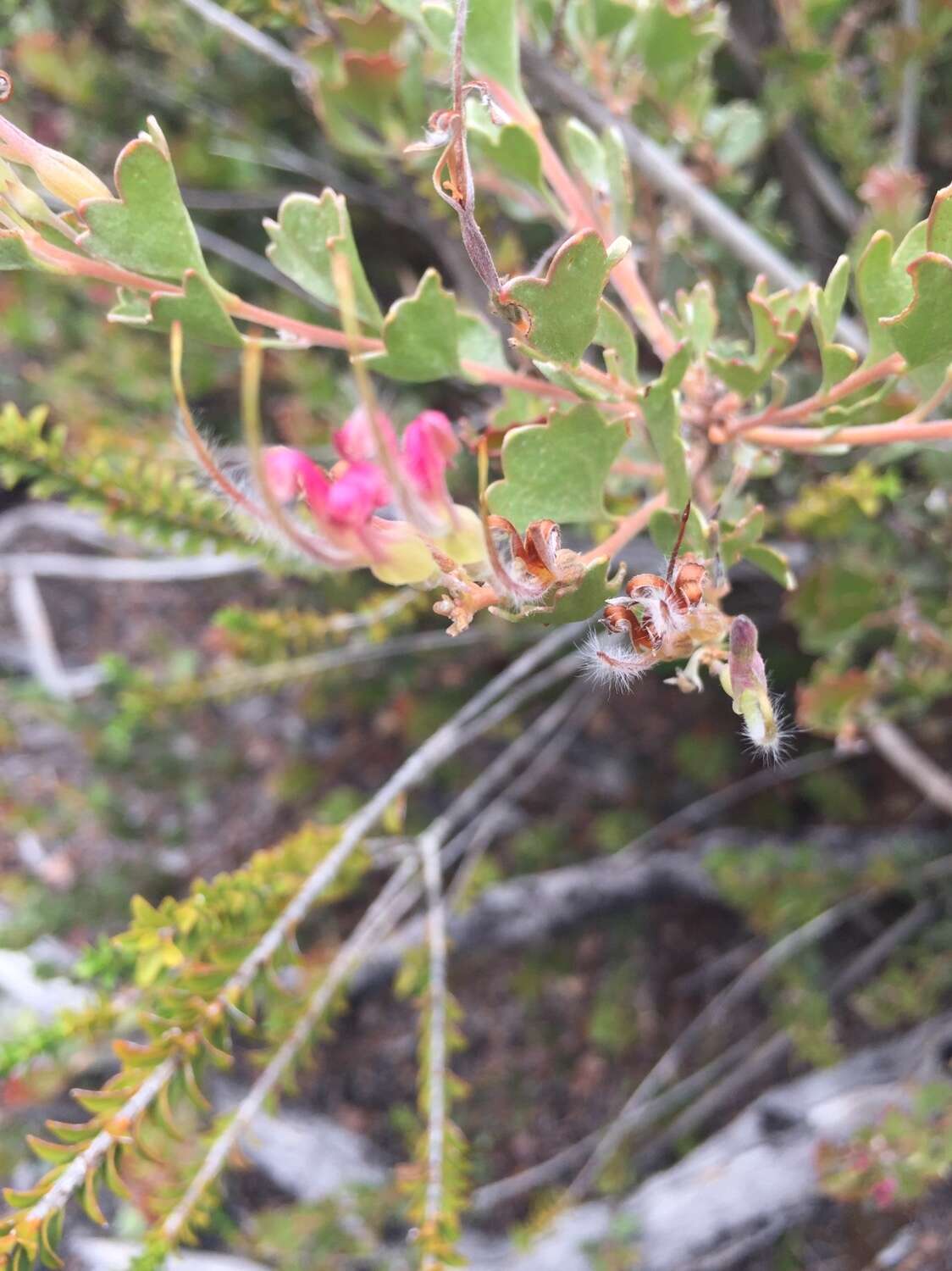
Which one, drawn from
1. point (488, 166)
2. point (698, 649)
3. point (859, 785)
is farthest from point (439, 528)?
point (859, 785)

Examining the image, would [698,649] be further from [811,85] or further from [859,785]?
[859,785]

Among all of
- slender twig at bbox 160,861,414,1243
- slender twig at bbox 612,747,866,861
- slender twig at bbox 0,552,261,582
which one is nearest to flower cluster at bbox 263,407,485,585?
slender twig at bbox 160,861,414,1243

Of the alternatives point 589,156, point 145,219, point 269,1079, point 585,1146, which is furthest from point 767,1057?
point 145,219

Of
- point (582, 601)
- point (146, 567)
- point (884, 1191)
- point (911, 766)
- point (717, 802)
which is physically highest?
point (146, 567)

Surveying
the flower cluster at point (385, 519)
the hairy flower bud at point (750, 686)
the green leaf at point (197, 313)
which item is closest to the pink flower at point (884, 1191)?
the hairy flower bud at point (750, 686)

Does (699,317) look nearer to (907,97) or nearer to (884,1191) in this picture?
(907,97)
